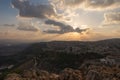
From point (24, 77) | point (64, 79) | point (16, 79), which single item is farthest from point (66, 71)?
point (16, 79)

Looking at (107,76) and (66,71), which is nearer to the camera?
(107,76)

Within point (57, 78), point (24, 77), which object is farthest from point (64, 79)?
point (24, 77)

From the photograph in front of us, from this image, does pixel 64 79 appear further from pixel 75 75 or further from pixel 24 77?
pixel 24 77

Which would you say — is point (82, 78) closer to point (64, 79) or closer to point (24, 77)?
point (64, 79)

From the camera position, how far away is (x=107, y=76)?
306 ft

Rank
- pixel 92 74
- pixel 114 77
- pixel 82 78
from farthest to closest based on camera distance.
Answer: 1. pixel 82 78
2. pixel 92 74
3. pixel 114 77

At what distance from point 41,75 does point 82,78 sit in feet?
61.8

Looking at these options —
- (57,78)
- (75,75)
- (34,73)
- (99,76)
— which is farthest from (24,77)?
(99,76)

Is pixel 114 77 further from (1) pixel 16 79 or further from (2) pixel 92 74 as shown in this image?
(1) pixel 16 79

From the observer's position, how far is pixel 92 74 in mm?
100062

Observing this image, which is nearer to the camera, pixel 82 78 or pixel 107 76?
pixel 107 76

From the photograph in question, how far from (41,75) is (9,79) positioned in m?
20.6

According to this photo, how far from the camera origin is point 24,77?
103 metres

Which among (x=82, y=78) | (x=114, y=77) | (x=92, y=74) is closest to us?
(x=114, y=77)
